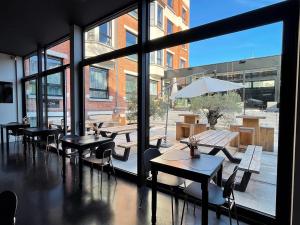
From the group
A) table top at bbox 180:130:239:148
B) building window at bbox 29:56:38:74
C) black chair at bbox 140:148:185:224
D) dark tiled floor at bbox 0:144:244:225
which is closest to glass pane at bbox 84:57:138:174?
dark tiled floor at bbox 0:144:244:225

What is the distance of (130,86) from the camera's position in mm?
3594

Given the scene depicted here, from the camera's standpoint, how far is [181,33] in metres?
2.71

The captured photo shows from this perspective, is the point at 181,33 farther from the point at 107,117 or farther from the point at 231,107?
the point at 107,117

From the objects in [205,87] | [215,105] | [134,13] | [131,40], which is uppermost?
[134,13]

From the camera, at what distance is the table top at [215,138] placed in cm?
291

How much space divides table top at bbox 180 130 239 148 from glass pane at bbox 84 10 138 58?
2049mm

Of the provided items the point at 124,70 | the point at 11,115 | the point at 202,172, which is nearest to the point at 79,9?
the point at 124,70

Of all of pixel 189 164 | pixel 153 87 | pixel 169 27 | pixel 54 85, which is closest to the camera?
pixel 189 164

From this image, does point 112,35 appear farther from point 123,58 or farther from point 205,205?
point 205,205

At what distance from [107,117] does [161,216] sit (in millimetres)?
2613

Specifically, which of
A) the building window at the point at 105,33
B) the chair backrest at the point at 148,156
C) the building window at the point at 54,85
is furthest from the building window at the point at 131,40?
the building window at the point at 54,85

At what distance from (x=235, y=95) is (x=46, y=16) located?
13.0ft

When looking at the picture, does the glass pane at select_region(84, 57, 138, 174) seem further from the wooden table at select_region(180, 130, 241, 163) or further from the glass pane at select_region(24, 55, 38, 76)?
the glass pane at select_region(24, 55, 38, 76)

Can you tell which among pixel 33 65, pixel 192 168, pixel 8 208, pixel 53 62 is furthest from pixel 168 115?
pixel 33 65
